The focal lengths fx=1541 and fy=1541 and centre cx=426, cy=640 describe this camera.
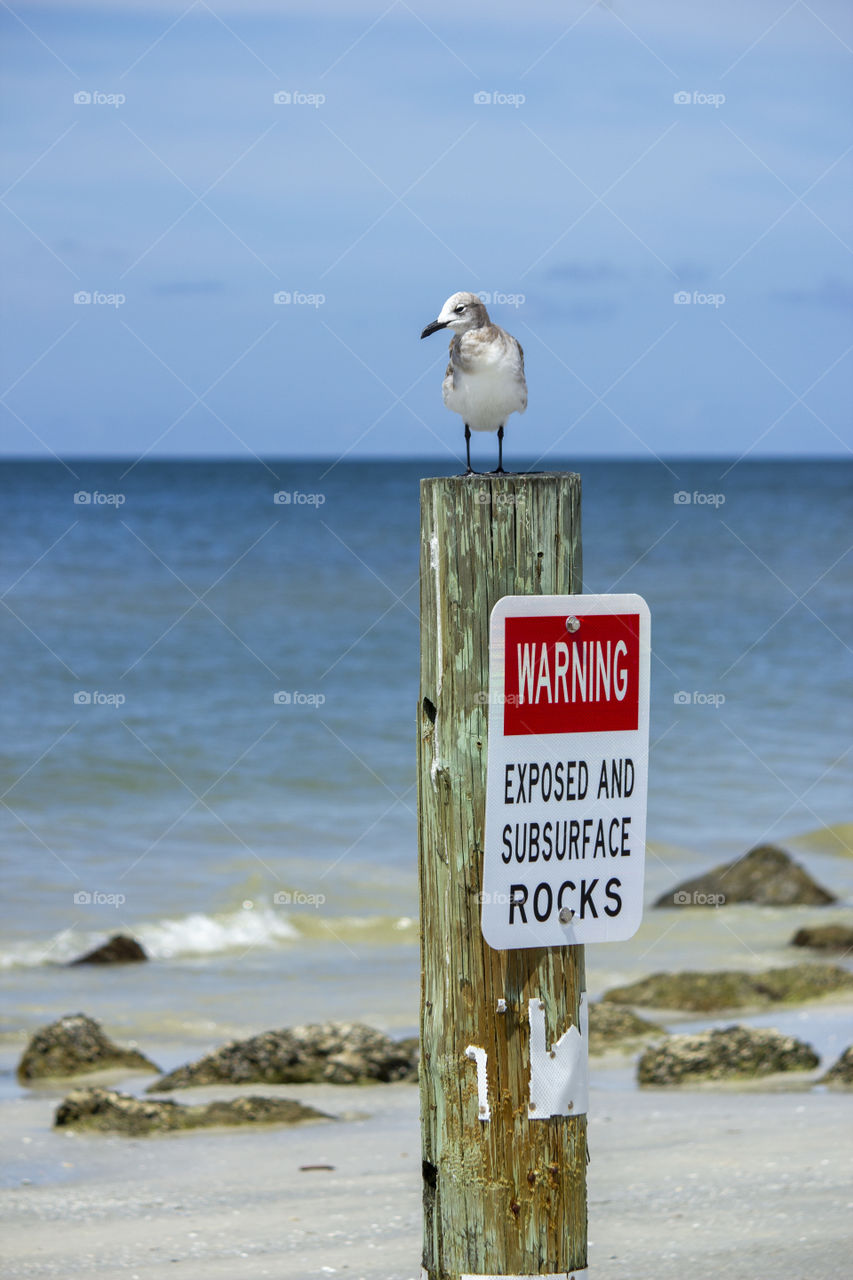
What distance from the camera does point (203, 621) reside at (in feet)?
80.6

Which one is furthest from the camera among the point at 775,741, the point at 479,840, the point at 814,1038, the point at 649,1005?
the point at 775,741

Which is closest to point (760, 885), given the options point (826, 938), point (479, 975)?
point (826, 938)

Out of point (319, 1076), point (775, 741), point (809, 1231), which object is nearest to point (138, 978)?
point (319, 1076)

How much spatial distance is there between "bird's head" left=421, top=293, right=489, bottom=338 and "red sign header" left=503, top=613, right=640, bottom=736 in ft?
3.85

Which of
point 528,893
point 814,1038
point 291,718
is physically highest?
point 291,718

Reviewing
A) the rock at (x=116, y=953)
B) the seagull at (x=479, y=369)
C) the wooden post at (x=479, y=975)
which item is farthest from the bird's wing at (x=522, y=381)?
the rock at (x=116, y=953)

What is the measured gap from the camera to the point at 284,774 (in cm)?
1480

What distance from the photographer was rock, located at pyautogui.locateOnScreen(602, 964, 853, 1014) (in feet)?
28.1

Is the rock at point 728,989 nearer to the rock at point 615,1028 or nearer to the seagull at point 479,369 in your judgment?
the rock at point 615,1028

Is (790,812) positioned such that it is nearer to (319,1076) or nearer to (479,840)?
(319,1076)

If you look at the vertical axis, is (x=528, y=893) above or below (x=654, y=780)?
below

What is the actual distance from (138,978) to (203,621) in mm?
15429

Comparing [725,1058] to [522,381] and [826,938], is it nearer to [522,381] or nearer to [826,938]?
[826,938]

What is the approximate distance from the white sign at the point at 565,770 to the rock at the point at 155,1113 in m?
3.76
